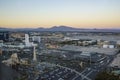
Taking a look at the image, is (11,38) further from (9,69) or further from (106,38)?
(106,38)

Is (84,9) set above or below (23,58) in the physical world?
above

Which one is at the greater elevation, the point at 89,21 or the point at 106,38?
the point at 89,21

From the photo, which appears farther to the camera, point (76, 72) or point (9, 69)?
point (9, 69)

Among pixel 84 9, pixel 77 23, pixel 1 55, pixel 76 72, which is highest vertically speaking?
pixel 84 9

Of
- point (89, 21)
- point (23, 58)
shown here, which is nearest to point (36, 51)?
point (23, 58)

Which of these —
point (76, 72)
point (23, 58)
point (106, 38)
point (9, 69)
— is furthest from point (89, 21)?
point (9, 69)

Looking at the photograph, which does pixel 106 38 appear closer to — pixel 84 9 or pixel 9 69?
pixel 84 9

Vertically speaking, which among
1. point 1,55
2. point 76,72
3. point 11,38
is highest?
point 11,38

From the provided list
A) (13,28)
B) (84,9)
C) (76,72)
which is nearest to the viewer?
(76,72)

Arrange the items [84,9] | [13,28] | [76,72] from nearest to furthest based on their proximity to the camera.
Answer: [76,72], [84,9], [13,28]
